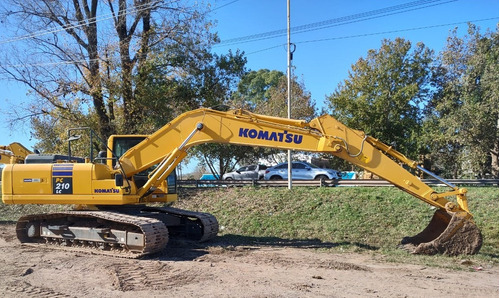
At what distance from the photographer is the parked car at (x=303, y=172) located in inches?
950

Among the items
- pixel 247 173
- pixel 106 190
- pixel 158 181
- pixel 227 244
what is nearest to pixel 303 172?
pixel 247 173

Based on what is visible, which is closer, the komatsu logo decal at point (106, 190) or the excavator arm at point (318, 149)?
the excavator arm at point (318, 149)

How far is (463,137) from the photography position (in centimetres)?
2417

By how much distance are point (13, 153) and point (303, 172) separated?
48.5ft

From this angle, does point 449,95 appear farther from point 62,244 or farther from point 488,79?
point 62,244

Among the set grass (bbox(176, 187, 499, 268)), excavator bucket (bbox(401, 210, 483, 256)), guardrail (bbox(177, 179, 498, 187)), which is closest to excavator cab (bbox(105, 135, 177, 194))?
grass (bbox(176, 187, 499, 268))

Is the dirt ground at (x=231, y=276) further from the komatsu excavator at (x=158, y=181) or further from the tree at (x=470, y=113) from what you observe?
the tree at (x=470, y=113)

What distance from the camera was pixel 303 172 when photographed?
81.4ft

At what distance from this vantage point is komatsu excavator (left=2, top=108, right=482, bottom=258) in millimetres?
9680

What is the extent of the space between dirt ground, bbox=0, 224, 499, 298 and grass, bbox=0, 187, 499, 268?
1408mm

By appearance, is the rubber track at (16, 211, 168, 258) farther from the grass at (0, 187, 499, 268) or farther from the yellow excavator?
the yellow excavator

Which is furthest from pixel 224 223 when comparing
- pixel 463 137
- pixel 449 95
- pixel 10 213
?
pixel 449 95

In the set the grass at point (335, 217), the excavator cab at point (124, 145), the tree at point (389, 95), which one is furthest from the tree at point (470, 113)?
the excavator cab at point (124, 145)

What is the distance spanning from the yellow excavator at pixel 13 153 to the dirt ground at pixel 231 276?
4289mm
